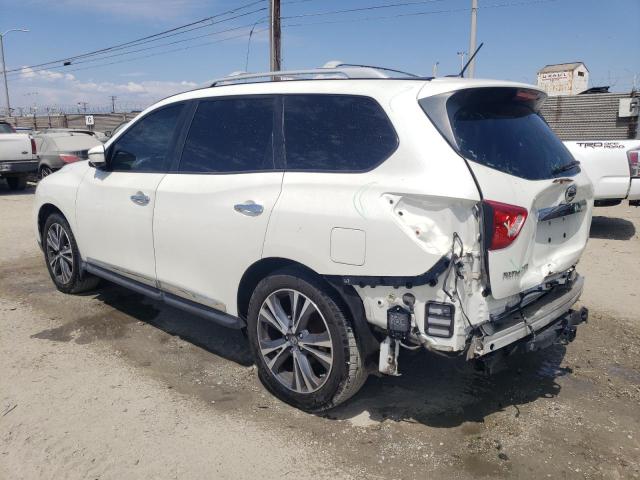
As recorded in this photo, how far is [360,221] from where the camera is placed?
2.84 metres

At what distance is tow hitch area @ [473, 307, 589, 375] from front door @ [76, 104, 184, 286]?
253 cm

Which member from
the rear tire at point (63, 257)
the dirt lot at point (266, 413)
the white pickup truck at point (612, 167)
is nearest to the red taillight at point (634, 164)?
the white pickup truck at point (612, 167)

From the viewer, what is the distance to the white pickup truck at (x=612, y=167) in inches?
316

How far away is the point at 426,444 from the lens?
304cm

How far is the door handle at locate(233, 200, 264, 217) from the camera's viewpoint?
3310 mm

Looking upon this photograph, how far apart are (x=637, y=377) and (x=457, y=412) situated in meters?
1.50

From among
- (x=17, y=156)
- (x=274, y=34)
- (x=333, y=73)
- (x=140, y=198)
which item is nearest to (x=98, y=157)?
(x=140, y=198)

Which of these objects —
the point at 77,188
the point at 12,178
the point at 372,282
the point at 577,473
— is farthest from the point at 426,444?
the point at 12,178

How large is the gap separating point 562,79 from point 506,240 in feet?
133

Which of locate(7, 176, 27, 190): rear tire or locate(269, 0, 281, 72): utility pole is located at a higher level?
locate(269, 0, 281, 72): utility pole

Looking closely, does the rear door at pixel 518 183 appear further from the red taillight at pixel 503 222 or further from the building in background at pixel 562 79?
the building in background at pixel 562 79

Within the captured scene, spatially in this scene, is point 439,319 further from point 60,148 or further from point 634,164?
point 60,148

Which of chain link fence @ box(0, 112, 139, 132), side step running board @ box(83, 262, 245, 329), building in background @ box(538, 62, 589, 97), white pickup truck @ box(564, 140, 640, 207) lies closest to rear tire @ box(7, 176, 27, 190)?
side step running board @ box(83, 262, 245, 329)

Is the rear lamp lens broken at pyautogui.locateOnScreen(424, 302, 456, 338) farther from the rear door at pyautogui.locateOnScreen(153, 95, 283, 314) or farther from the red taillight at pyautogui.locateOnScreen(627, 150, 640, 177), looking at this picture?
the red taillight at pyautogui.locateOnScreen(627, 150, 640, 177)
